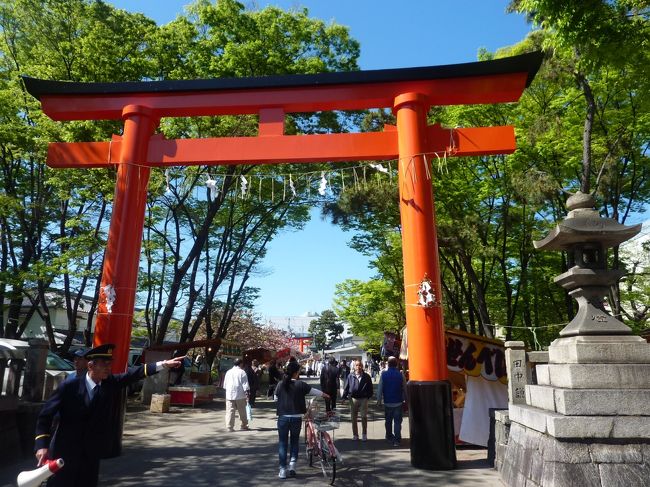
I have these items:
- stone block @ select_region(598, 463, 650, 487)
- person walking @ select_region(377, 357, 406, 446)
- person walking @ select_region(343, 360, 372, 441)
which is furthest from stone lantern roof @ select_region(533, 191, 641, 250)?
person walking @ select_region(343, 360, 372, 441)

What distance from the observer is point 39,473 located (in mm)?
3230

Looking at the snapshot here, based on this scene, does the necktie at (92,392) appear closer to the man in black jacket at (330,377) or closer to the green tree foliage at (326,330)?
the man in black jacket at (330,377)

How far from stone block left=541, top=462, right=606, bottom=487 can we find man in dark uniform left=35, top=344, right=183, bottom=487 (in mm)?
4156

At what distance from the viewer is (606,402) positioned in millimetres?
5258

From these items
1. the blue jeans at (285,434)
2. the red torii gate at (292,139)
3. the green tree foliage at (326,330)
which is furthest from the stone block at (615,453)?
the green tree foliage at (326,330)

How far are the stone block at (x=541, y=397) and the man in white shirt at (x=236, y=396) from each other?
6991mm

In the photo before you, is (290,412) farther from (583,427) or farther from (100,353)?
(583,427)

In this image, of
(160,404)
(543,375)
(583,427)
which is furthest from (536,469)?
(160,404)

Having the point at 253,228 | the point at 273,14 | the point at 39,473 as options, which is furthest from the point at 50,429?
the point at 253,228

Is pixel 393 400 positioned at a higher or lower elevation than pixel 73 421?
lower

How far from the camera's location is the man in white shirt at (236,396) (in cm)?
1127

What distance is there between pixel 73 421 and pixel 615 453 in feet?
18.1

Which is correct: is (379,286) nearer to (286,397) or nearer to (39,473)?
(286,397)

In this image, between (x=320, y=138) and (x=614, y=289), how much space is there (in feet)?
35.8
